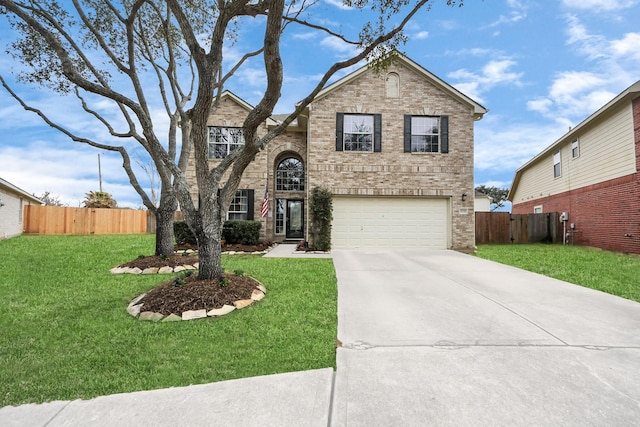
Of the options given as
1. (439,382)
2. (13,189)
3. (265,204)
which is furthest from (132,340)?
(13,189)

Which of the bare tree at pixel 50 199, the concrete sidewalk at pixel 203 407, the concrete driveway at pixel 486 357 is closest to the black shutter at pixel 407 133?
the concrete driveway at pixel 486 357

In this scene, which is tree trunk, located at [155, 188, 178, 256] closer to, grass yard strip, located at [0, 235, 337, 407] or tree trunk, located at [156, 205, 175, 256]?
tree trunk, located at [156, 205, 175, 256]

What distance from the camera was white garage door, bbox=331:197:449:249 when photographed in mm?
12398

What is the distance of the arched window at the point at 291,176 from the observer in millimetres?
15500

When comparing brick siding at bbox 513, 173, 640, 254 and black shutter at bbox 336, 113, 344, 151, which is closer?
brick siding at bbox 513, 173, 640, 254

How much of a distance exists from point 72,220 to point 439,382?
79.2 feet

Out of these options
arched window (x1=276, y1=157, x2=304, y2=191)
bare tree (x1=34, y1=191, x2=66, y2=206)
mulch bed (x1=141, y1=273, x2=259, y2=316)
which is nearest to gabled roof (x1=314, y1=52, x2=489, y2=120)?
arched window (x1=276, y1=157, x2=304, y2=191)

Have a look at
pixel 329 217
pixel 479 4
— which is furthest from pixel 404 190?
pixel 479 4

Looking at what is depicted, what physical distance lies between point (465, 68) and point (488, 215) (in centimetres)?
832

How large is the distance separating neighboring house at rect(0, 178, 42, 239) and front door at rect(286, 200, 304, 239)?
13379 mm

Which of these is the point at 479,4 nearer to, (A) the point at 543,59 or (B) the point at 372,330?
(B) the point at 372,330

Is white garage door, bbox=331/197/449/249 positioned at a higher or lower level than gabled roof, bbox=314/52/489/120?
lower

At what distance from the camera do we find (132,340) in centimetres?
373

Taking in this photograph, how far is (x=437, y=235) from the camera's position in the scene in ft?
41.1
